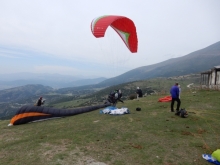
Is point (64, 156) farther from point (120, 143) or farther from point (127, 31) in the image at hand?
point (127, 31)

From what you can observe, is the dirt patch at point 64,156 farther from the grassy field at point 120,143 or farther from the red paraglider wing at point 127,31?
the red paraglider wing at point 127,31

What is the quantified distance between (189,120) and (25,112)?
1418 centimetres

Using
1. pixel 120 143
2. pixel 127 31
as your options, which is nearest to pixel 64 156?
pixel 120 143

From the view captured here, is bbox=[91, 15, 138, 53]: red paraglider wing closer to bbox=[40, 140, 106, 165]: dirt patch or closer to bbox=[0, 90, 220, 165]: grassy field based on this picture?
bbox=[0, 90, 220, 165]: grassy field

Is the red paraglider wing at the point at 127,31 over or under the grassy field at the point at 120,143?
over

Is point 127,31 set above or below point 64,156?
above

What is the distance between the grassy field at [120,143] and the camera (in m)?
8.15

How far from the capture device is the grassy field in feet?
26.7

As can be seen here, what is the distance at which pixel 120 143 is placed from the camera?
32.8ft

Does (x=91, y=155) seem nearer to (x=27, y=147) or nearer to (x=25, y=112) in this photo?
(x=27, y=147)

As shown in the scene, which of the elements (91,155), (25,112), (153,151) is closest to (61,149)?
(91,155)

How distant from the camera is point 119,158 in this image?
827cm

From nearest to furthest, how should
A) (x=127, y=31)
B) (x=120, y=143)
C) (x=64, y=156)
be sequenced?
(x=64, y=156) < (x=120, y=143) < (x=127, y=31)

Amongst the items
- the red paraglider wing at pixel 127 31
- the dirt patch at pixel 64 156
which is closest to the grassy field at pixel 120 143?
the dirt patch at pixel 64 156
